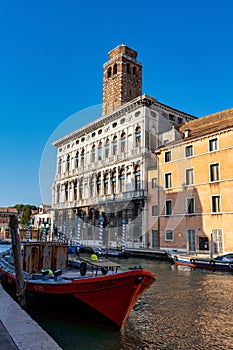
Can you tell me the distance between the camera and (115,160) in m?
33.2

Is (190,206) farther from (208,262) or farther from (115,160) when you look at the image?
(115,160)

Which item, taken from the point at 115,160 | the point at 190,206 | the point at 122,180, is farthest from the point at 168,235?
the point at 115,160

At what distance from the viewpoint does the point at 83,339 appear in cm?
656

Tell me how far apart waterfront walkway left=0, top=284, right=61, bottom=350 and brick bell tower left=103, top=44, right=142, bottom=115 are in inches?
1303

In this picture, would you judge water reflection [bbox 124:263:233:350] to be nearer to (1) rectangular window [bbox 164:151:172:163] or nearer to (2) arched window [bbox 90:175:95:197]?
(1) rectangular window [bbox 164:151:172:163]

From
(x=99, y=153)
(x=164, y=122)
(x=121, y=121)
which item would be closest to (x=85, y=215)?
(x=99, y=153)

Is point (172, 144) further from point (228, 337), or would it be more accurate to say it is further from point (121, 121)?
point (228, 337)

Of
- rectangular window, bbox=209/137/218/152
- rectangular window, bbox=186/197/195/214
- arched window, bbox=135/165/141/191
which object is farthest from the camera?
arched window, bbox=135/165/141/191

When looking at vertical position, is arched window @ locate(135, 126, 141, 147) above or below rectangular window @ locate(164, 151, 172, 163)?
above

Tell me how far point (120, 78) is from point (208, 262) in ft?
84.4

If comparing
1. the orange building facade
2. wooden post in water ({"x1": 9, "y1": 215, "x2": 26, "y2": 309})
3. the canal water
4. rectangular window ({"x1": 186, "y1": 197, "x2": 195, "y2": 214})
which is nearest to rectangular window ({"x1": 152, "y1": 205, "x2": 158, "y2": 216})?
the orange building facade

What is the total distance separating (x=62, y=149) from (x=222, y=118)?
24.8 meters

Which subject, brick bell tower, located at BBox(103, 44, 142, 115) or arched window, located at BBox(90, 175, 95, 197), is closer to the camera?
arched window, located at BBox(90, 175, 95, 197)

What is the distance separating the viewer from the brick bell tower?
3741 centimetres
